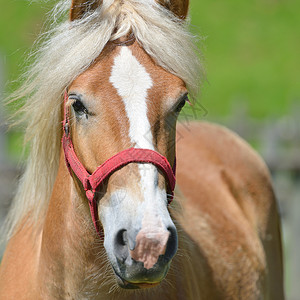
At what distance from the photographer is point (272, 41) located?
66.4 feet

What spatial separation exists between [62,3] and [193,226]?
57.5 inches

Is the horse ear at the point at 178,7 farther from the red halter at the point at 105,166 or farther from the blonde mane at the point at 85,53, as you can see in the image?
the red halter at the point at 105,166

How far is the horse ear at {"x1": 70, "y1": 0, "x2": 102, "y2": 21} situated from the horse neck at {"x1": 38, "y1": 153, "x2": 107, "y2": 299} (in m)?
0.64

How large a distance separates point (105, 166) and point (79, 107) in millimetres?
310

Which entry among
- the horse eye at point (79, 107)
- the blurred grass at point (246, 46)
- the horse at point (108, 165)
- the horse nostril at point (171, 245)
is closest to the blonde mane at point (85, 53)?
the horse at point (108, 165)

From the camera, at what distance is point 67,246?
7.86 ft

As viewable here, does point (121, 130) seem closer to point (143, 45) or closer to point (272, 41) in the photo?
point (143, 45)

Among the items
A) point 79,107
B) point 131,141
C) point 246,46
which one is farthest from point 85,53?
point 246,46

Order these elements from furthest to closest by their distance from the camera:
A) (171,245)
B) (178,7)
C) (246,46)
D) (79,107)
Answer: (246,46)
(178,7)
(79,107)
(171,245)

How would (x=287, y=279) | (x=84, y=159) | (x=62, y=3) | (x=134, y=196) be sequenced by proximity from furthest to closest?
(x=287, y=279)
(x=62, y=3)
(x=84, y=159)
(x=134, y=196)

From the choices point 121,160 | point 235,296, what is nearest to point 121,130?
point 121,160

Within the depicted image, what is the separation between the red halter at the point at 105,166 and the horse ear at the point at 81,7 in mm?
364

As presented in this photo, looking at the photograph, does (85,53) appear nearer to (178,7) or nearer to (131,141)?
(131,141)

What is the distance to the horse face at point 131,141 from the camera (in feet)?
6.28
